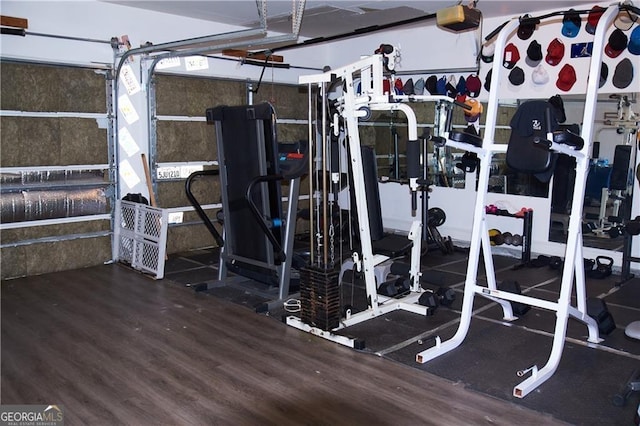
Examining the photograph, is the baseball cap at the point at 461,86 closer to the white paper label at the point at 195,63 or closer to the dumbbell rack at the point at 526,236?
the dumbbell rack at the point at 526,236

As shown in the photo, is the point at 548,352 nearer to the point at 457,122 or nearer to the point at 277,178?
the point at 277,178

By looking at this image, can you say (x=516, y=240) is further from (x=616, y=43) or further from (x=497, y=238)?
(x=616, y=43)

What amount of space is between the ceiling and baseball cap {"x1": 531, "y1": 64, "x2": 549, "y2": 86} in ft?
2.13

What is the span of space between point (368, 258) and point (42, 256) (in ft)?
12.1

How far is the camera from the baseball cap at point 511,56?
6.38 meters

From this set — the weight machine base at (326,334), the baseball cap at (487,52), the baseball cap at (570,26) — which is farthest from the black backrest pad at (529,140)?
the baseball cap at (487,52)

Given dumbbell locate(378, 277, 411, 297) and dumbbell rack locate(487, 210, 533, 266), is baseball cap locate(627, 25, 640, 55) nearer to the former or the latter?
dumbbell rack locate(487, 210, 533, 266)

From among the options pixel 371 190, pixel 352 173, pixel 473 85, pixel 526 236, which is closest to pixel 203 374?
pixel 352 173

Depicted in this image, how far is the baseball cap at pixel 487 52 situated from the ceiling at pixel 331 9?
1.14ft

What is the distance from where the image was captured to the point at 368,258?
4.10m

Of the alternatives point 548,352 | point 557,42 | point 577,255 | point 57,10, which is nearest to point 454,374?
point 548,352

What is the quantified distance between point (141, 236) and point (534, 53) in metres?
4.79

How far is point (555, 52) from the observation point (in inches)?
237

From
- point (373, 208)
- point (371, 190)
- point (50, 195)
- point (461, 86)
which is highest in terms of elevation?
point (461, 86)
